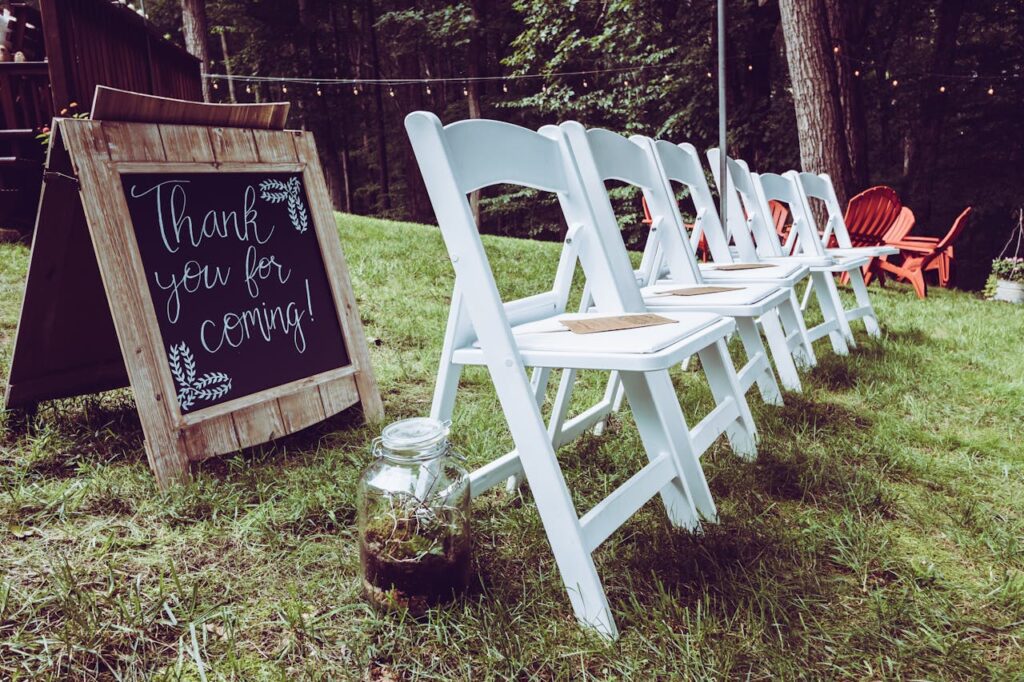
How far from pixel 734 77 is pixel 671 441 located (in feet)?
39.6

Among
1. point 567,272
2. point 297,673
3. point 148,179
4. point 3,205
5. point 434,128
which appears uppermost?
point 3,205

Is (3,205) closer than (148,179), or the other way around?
(148,179)

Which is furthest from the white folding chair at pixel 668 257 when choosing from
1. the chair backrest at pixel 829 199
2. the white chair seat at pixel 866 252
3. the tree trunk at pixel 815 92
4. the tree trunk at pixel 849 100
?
the tree trunk at pixel 849 100

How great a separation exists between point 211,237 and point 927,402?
2976 mm

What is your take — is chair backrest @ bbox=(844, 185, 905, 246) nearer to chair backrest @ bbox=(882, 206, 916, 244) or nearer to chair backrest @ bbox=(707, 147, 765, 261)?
chair backrest @ bbox=(882, 206, 916, 244)

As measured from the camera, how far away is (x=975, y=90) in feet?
43.8

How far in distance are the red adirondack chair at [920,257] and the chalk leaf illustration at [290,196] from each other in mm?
5915

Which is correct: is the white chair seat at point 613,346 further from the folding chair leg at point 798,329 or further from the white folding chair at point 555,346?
the folding chair leg at point 798,329

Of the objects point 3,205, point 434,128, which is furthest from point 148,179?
point 3,205

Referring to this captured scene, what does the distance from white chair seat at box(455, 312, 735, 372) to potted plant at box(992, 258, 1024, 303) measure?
248 inches

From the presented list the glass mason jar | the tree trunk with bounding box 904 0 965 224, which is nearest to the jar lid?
the glass mason jar

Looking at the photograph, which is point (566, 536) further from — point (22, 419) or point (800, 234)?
point (800, 234)

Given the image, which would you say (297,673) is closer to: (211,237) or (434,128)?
(434,128)

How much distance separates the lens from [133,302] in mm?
1989
